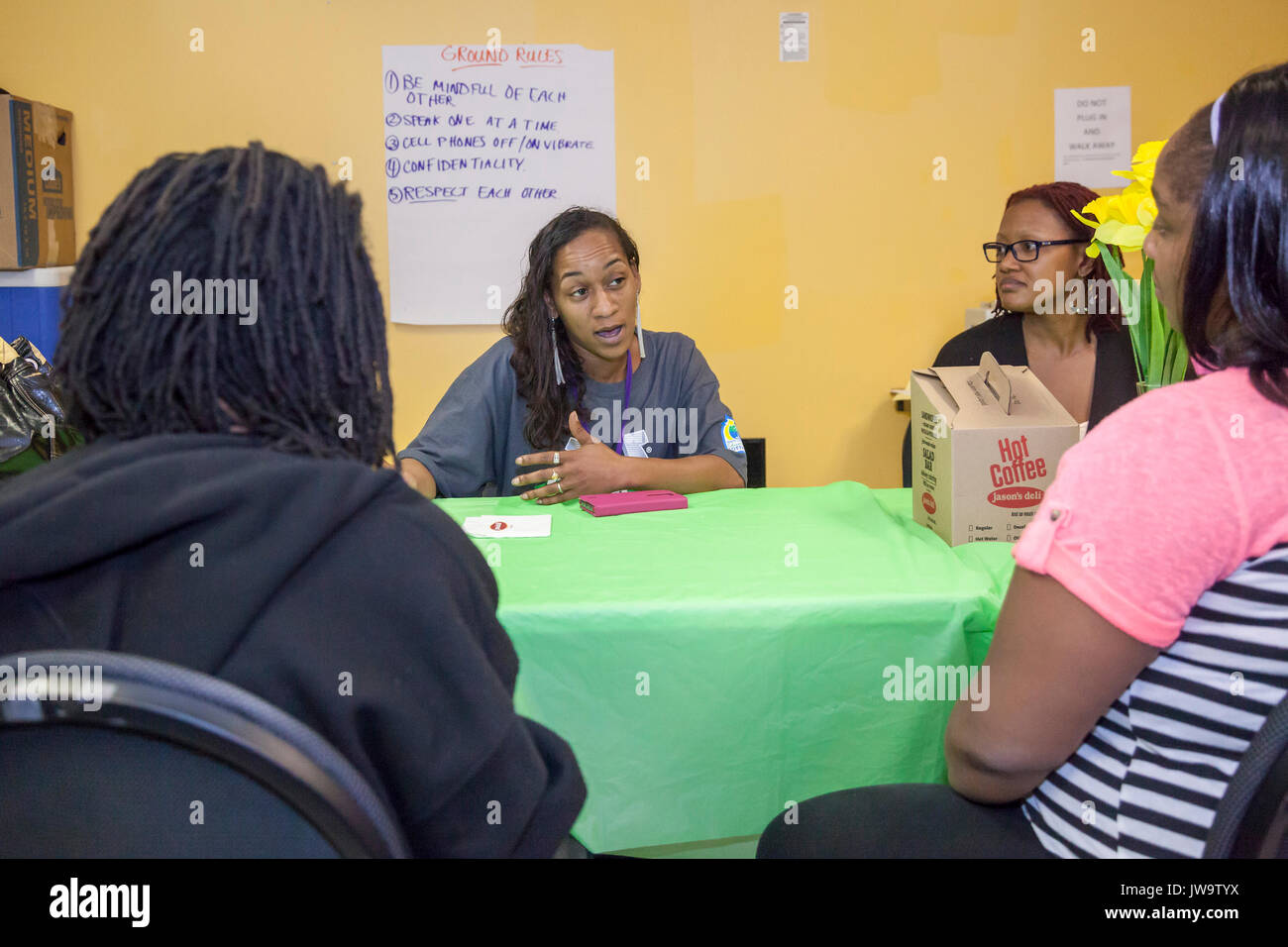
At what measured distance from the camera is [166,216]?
0.64 m

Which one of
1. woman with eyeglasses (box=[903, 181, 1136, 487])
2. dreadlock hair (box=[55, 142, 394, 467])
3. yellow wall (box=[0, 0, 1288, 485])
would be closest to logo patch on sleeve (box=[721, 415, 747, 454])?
woman with eyeglasses (box=[903, 181, 1136, 487])

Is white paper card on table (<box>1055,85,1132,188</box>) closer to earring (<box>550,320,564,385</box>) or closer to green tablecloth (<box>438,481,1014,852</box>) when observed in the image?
earring (<box>550,320,564,385</box>)

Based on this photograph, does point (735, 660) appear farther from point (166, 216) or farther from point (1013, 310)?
point (1013, 310)

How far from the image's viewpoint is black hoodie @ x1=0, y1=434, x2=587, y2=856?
1.76 feet

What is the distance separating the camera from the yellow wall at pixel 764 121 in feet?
9.19

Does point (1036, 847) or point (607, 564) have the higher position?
point (607, 564)

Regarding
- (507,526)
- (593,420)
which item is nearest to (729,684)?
(507,526)

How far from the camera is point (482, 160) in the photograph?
284cm

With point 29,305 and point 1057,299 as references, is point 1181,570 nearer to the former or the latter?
point 1057,299

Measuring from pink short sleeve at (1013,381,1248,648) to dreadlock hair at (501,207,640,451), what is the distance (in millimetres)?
1459

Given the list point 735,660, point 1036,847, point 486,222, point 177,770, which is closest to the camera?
point 177,770

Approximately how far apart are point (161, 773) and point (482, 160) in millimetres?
2599

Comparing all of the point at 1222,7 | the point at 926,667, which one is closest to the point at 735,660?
the point at 926,667
